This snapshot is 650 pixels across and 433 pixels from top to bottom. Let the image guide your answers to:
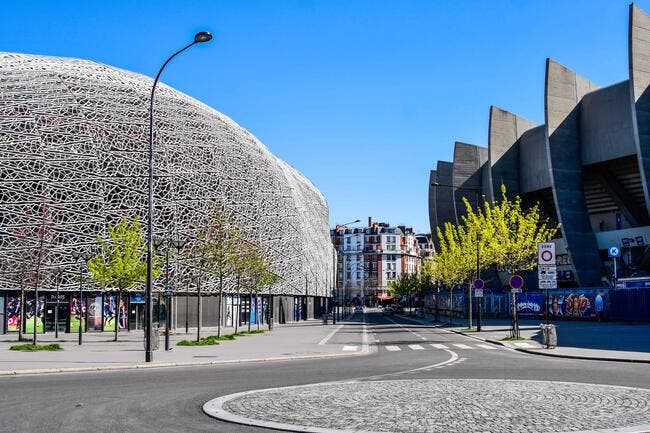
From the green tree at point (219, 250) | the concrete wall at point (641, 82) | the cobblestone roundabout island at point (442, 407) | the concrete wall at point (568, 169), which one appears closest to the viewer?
the cobblestone roundabout island at point (442, 407)

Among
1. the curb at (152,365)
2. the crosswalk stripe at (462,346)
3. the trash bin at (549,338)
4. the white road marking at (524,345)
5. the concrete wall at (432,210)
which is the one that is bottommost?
the crosswalk stripe at (462,346)

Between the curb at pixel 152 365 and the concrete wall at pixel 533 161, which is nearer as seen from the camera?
the curb at pixel 152 365

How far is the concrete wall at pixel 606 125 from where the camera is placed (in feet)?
209

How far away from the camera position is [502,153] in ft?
272

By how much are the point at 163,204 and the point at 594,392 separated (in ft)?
150

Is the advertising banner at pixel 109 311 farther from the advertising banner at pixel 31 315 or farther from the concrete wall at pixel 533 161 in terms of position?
the concrete wall at pixel 533 161

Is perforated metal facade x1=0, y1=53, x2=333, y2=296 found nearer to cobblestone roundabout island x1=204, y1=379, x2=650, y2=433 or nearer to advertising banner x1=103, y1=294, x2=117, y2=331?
advertising banner x1=103, y1=294, x2=117, y2=331

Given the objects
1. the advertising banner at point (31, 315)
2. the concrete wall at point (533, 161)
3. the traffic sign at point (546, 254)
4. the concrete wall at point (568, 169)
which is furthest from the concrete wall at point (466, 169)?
the traffic sign at point (546, 254)

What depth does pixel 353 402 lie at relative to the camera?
1287cm

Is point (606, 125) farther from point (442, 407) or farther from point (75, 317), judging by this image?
point (442, 407)

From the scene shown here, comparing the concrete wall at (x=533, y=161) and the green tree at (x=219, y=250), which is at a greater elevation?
the concrete wall at (x=533, y=161)

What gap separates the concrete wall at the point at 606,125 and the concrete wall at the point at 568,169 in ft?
2.85

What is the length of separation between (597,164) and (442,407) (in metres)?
63.1

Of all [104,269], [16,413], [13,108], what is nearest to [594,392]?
[16,413]
